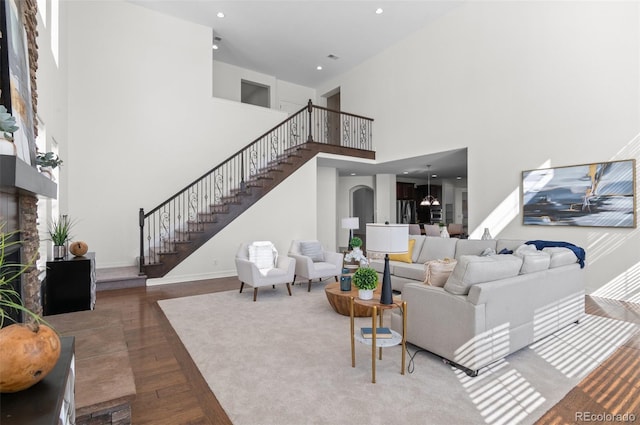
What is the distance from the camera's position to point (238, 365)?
2840mm

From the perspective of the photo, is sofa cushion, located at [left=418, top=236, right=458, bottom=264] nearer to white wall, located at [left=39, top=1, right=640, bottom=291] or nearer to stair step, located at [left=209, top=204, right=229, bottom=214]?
white wall, located at [left=39, top=1, right=640, bottom=291]

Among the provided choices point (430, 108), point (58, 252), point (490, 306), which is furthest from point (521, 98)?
point (58, 252)

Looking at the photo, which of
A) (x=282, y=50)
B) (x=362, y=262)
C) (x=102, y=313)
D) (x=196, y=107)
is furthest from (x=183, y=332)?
(x=282, y=50)

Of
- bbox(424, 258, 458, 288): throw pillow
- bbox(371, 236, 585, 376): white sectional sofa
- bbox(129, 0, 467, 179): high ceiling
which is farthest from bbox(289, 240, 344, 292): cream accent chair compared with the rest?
bbox(129, 0, 467, 179): high ceiling

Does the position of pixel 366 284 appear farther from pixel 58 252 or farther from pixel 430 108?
pixel 430 108

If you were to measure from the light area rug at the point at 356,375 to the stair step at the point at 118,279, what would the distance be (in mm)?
2126

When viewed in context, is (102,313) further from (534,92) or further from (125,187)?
(534,92)

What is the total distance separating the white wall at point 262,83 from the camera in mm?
9352

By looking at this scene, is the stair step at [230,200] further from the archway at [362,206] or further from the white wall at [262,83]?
the archway at [362,206]

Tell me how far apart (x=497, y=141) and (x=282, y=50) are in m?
6.00

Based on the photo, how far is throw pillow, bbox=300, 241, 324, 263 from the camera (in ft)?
19.9

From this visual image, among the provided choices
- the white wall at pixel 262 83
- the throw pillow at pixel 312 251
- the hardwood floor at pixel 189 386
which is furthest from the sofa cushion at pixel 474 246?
the white wall at pixel 262 83

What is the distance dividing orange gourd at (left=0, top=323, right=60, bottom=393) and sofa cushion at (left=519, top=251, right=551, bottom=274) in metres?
3.55

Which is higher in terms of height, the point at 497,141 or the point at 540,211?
the point at 497,141
